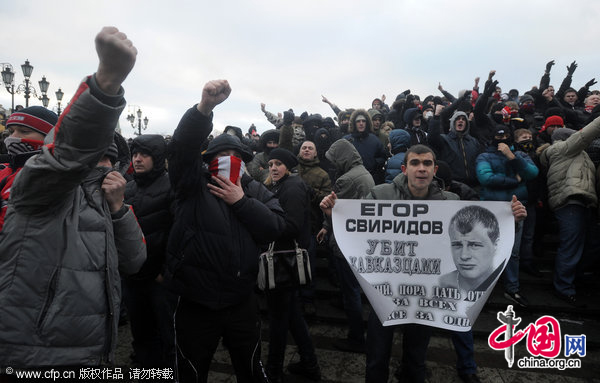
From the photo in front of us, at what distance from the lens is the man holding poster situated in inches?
104

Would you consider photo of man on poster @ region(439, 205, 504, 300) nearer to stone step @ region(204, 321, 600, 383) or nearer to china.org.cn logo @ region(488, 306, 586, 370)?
stone step @ region(204, 321, 600, 383)

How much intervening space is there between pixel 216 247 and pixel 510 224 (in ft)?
7.74

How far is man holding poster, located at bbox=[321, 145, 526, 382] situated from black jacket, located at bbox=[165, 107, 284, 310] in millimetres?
795

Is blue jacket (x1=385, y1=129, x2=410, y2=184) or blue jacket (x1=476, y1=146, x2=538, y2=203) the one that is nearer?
blue jacket (x1=476, y1=146, x2=538, y2=203)

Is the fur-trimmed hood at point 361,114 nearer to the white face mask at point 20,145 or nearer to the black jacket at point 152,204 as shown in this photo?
the black jacket at point 152,204

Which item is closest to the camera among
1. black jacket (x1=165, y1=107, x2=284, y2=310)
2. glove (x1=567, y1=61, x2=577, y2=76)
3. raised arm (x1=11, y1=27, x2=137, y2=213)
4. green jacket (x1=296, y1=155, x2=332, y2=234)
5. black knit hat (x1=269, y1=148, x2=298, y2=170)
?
raised arm (x1=11, y1=27, x2=137, y2=213)

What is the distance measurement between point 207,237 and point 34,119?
1172 millimetres

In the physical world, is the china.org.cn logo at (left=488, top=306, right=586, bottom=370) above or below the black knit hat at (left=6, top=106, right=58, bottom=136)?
below

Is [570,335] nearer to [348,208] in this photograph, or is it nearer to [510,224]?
[510,224]

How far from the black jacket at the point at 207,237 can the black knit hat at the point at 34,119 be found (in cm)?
67

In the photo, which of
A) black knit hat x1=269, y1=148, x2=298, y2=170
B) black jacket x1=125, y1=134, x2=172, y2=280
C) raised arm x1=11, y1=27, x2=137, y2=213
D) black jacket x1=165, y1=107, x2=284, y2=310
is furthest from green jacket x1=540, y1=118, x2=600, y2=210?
raised arm x1=11, y1=27, x2=137, y2=213

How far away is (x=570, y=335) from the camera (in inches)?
157

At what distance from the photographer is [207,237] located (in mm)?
2273

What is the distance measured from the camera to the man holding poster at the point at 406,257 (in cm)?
263
